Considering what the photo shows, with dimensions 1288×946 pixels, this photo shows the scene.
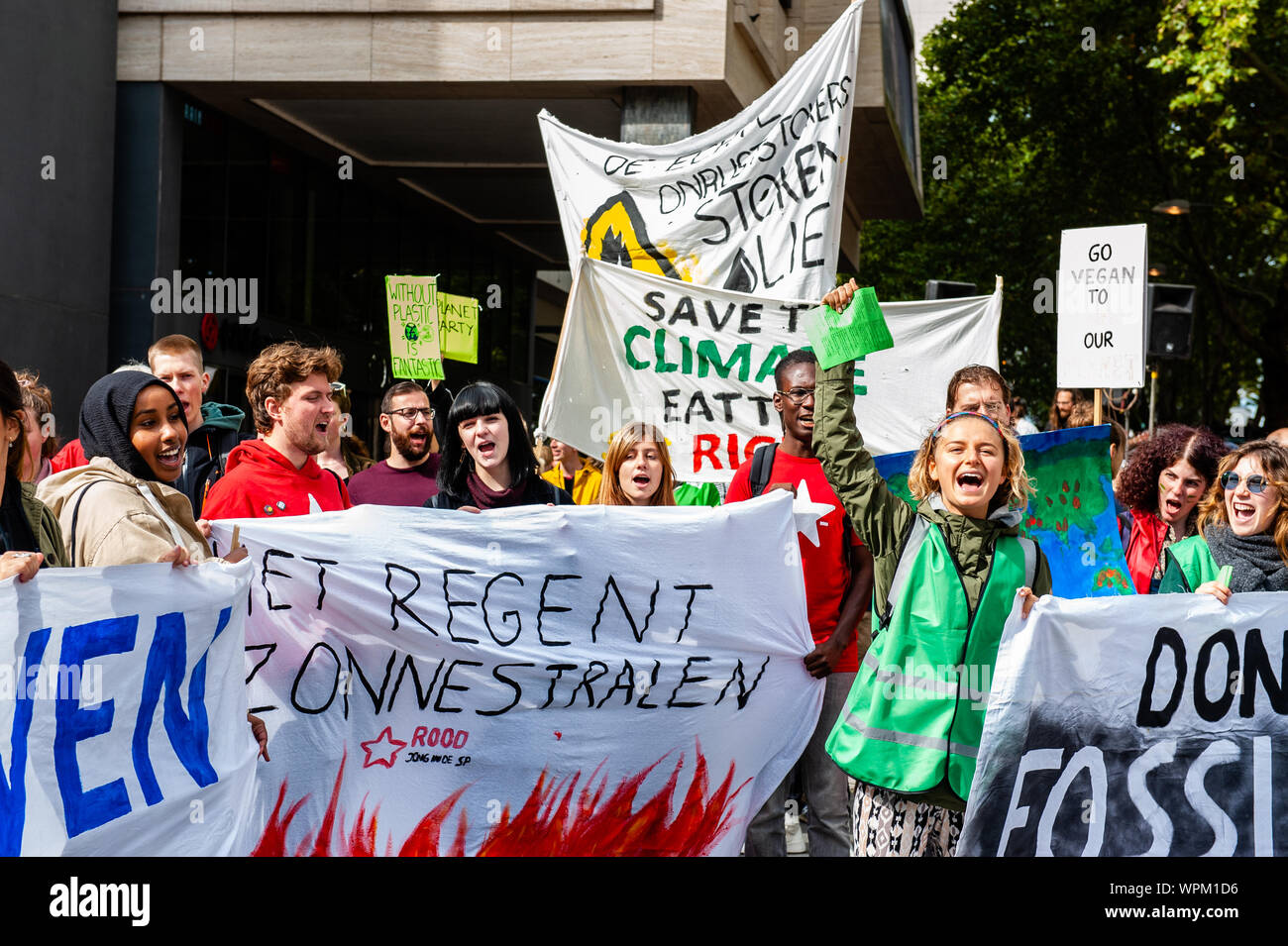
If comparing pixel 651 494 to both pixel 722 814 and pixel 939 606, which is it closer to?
pixel 722 814

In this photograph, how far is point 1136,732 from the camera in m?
4.09

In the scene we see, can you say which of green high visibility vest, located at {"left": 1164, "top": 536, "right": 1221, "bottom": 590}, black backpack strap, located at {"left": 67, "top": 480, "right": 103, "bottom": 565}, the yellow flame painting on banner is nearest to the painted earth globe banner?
green high visibility vest, located at {"left": 1164, "top": 536, "right": 1221, "bottom": 590}

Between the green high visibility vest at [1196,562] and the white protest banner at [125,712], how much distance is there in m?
3.01

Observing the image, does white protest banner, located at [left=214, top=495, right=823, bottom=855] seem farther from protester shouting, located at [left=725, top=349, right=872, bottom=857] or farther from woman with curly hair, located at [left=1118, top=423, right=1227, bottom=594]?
woman with curly hair, located at [left=1118, top=423, right=1227, bottom=594]

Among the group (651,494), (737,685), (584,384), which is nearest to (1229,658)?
(737,685)

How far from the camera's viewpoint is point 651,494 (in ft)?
16.9

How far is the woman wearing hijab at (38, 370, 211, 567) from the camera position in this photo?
145 inches

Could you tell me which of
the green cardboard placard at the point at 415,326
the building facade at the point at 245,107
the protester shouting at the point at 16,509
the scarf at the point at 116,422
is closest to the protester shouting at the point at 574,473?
the green cardboard placard at the point at 415,326

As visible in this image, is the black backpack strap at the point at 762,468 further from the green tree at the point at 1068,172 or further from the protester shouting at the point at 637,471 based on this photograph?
the green tree at the point at 1068,172

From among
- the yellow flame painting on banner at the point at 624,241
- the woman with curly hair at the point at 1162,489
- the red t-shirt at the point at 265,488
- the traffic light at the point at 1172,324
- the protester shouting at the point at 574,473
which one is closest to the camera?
the red t-shirt at the point at 265,488

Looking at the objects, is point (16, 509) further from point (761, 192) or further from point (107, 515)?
point (761, 192)

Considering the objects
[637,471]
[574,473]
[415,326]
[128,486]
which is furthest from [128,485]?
[574,473]

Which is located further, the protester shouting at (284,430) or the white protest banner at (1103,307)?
the white protest banner at (1103,307)

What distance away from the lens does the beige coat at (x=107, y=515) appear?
145 inches
